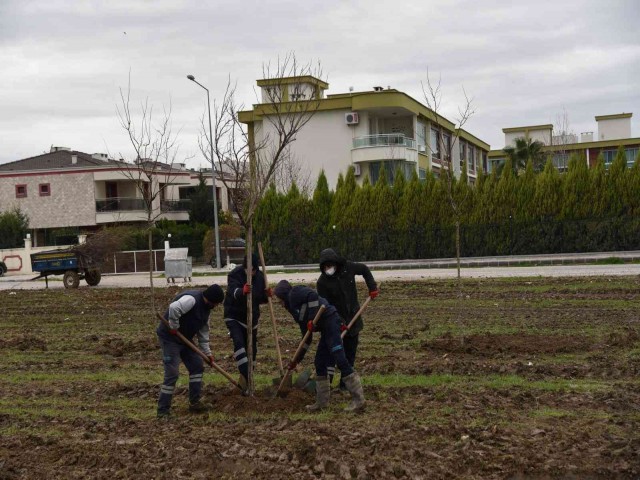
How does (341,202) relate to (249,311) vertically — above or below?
above

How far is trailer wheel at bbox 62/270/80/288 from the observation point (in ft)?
102

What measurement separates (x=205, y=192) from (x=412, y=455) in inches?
2076

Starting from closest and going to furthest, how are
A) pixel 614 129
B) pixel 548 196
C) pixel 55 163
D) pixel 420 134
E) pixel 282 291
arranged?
pixel 282 291, pixel 548 196, pixel 420 134, pixel 55 163, pixel 614 129

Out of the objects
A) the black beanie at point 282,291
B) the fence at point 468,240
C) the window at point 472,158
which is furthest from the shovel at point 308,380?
the window at point 472,158

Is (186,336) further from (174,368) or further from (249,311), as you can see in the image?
(249,311)

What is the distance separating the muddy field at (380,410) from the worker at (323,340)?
9.4 inches

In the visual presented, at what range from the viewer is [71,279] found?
31312mm

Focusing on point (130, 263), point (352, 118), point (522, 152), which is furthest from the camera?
point (522, 152)

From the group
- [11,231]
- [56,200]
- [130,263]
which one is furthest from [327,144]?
[11,231]

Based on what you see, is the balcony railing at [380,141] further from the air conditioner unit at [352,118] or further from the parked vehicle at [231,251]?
the parked vehicle at [231,251]

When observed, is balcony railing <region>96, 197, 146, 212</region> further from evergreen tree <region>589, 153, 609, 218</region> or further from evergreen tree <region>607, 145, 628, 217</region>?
evergreen tree <region>607, 145, 628, 217</region>

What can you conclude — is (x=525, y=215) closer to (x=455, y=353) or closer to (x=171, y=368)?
(x=455, y=353)

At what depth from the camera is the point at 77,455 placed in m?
7.48

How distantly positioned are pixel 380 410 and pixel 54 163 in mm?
57250
